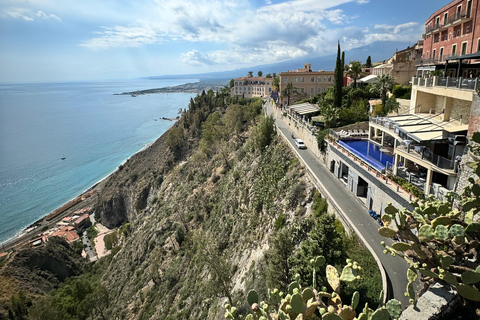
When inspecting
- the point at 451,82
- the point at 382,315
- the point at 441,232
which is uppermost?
the point at 451,82

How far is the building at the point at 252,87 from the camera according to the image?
11794cm

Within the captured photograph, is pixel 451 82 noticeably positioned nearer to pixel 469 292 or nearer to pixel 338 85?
pixel 469 292

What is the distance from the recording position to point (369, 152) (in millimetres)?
25766

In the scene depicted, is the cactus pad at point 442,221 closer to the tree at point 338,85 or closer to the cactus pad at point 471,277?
the cactus pad at point 471,277

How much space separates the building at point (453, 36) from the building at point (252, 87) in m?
85.7

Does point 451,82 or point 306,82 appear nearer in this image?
point 451,82

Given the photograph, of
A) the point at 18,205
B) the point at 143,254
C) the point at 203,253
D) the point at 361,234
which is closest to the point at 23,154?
the point at 18,205

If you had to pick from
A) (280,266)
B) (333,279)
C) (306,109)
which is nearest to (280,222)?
(280,266)

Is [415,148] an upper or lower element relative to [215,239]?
upper

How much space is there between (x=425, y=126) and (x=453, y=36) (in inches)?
627

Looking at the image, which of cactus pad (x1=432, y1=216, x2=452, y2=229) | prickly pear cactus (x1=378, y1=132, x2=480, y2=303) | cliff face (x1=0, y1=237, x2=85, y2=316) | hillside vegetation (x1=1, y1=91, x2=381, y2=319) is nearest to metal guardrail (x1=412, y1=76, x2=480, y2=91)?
prickly pear cactus (x1=378, y1=132, x2=480, y2=303)

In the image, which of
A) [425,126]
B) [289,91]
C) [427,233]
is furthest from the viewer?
[289,91]

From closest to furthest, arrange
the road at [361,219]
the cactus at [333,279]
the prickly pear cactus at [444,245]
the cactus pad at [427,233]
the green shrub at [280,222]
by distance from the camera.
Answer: the prickly pear cactus at [444,245] < the cactus pad at [427,233] < the cactus at [333,279] < the road at [361,219] < the green shrub at [280,222]

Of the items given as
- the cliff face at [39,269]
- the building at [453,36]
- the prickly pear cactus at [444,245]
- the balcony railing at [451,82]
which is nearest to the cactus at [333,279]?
the prickly pear cactus at [444,245]
